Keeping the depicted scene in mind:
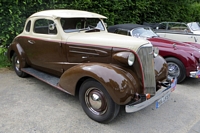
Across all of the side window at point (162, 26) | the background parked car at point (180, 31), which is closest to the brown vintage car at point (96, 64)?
the background parked car at point (180, 31)

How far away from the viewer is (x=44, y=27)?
4.37m

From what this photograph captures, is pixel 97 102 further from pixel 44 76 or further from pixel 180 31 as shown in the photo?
pixel 180 31

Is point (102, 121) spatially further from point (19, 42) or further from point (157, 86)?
point (19, 42)

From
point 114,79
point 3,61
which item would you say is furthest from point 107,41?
point 3,61

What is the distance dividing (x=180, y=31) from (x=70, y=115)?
6.49 meters

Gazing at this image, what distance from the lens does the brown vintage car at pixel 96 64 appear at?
2.98m

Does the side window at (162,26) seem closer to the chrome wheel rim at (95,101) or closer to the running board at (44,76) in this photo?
the running board at (44,76)

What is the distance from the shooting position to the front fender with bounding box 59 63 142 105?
2.85 meters

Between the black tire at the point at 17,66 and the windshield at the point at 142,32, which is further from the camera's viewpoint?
the windshield at the point at 142,32

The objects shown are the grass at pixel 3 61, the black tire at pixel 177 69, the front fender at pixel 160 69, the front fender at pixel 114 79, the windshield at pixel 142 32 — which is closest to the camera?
the front fender at pixel 114 79

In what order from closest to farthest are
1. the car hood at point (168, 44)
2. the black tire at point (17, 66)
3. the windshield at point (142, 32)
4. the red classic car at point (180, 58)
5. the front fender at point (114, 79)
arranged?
the front fender at point (114, 79), the red classic car at point (180, 58), the black tire at point (17, 66), the car hood at point (168, 44), the windshield at point (142, 32)

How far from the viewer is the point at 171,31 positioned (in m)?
8.06

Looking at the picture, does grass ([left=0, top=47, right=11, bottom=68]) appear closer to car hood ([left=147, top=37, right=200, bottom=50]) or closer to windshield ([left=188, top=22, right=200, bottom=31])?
car hood ([left=147, top=37, right=200, bottom=50])

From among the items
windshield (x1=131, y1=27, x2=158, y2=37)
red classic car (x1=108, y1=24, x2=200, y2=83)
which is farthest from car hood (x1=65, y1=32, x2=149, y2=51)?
windshield (x1=131, y1=27, x2=158, y2=37)
